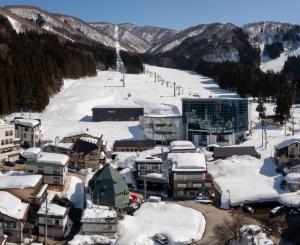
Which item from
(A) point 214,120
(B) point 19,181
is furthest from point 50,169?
(A) point 214,120

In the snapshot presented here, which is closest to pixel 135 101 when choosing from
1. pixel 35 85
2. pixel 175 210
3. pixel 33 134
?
pixel 35 85

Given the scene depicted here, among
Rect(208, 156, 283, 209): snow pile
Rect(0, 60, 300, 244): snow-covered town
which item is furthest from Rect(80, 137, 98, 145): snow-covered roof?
Rect(208, 156, 283, 209): snow pile

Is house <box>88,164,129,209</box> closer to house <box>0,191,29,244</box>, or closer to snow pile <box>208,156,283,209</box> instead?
house <box>0,191,29,244</box>

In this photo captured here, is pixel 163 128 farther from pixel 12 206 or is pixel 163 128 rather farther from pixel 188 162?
pixel 12 206

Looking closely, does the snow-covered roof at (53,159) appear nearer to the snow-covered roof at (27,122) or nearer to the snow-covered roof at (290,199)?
the snow-covered roof at (27,122)

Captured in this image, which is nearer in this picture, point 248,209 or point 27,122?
point 248,209
